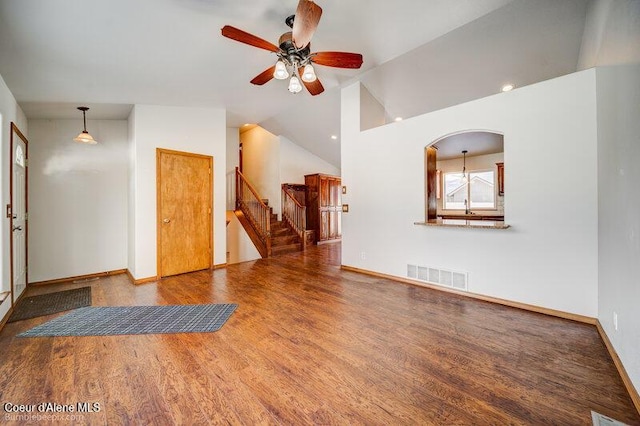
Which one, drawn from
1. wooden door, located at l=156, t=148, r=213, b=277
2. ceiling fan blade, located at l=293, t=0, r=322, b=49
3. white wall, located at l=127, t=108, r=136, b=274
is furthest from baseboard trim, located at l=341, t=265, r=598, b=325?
white wall, located at l=127, t=108, r=136, b=274

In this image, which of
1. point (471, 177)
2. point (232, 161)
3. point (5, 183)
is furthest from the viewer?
point (471, 177)

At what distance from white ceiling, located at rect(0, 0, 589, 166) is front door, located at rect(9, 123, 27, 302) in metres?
0.64

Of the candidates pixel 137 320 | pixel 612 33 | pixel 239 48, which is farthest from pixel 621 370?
pixel 239 48

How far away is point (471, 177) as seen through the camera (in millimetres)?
7711

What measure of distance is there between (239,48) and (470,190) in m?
7.25

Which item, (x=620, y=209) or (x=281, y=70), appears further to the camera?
(x=281, y=70)

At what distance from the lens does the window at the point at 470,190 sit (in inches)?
291

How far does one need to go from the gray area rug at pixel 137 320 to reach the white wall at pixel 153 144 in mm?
1232

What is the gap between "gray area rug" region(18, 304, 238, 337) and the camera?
253 cm

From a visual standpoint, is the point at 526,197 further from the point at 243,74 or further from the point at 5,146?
the point at 5,146

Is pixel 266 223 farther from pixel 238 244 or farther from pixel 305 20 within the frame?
pixel 305 20

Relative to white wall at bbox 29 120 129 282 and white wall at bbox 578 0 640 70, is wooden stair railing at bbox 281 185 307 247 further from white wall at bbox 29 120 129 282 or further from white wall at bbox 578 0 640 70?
white wall at bbox 578 0 640 70

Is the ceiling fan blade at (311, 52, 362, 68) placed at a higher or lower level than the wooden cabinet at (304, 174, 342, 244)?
higher

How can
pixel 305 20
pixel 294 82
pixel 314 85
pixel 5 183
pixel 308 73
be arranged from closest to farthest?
pixel 305 20
pixel 308 73
pixel 294 82
pixel 5 183
pixel 314 85
